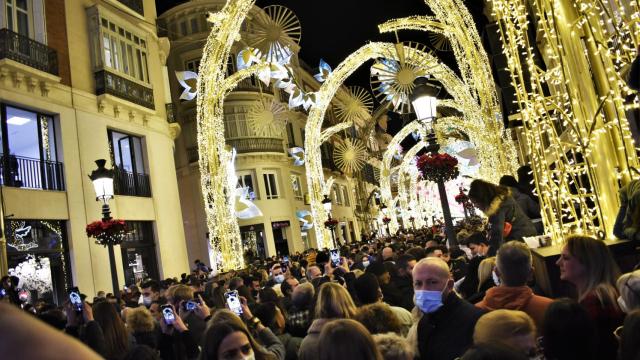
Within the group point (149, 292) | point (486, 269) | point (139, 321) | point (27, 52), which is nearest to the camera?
point (486, 269)

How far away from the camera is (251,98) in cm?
3750

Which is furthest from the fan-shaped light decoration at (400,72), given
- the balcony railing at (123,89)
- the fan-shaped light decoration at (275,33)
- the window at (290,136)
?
the window at (290,136)

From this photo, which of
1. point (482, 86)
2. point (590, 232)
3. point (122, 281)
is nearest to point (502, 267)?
point (590, 232)

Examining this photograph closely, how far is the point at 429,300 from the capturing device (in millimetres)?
3678

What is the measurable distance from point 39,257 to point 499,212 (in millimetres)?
13581

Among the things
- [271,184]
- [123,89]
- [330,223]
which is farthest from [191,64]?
[330,223]

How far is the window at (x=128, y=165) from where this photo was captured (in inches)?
760

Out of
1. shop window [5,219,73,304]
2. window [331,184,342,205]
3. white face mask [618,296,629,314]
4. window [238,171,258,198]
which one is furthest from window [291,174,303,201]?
white face mask [618,296,629,314]

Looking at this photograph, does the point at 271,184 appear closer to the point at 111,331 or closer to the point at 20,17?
the point at 20,17

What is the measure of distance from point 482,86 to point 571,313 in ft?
42.8

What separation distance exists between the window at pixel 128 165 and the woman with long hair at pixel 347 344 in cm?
1775

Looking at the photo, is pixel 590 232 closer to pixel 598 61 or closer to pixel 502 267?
pixel 598 61

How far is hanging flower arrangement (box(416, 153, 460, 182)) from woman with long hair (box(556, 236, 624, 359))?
6.61 metres

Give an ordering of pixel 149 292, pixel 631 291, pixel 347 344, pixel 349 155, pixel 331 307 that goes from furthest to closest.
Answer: pixel 349 155
pixel 149 292
pixel 331 307
pixel 631 291
pixel 347 344
